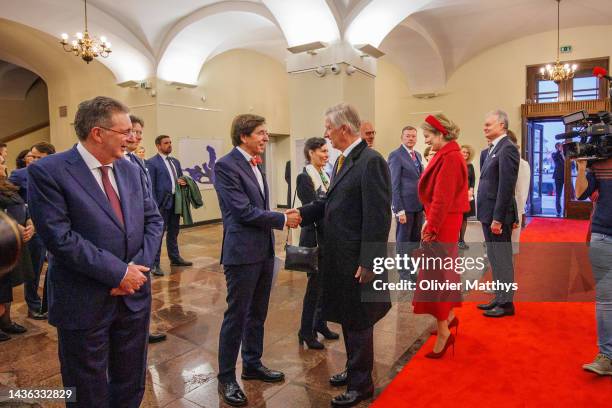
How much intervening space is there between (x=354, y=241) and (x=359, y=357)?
24.9 inches

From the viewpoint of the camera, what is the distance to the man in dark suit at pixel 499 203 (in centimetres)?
354

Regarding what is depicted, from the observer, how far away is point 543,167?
10.9 m

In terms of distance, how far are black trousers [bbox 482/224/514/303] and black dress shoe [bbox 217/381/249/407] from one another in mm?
2421

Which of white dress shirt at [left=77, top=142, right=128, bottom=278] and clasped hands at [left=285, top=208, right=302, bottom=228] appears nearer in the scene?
white dress shirt at [left=77, top=142, right=128, bottom=278]

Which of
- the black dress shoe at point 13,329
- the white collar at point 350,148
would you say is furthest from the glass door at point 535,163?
the black dress shoe at point 13,329

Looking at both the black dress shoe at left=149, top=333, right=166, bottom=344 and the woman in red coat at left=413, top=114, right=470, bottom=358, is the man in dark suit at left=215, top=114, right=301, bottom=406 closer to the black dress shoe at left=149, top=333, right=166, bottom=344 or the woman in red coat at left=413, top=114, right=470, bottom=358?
the woman in red coat at left=413, top=114, right=470, bottom=358

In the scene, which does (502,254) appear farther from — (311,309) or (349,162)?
(349,162)

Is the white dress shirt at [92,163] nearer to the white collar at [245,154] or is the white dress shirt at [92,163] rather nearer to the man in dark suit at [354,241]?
the white collar at [245,154]

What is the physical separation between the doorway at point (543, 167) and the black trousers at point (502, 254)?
25.0 ft

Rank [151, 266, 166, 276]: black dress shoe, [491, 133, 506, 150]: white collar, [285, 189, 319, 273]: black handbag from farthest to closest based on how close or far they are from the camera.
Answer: [151, 266, 166, 276]: black dress shoe → [491, 133, 506, 150]: white collar → [285, 189, 319, 273]: black handbag

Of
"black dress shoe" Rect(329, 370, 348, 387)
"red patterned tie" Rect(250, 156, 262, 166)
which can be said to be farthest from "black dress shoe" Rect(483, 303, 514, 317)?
"red patterned tie" Rect(250, 156, 262, 166)

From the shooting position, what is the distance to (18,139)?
39.3 ft

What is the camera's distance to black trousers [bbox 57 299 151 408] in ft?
5.57

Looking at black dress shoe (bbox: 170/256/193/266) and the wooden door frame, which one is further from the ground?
the wooden door frame
